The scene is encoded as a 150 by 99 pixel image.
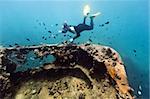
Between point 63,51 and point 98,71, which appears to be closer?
point 98,71

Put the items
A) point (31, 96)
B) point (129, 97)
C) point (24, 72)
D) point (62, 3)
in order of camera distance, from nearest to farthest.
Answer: point (129, 97), point (31, 96), point (24, 72), point (62, 3)

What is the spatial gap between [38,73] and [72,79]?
2.87 feet

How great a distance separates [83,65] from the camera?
6871 mm

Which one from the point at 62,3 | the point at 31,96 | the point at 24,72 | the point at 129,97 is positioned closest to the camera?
the point at 129,97

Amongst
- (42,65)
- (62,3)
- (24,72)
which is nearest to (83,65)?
(42,65)

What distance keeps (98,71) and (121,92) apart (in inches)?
52.6

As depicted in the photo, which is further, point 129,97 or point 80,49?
point 80,49

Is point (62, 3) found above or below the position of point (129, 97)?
below

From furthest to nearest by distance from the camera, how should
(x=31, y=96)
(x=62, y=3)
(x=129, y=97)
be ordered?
(x=62, y=3), (x=31, y=96), (x=129, y=97)

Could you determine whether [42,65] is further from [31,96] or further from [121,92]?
[121,92]

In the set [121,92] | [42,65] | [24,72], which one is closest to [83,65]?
[42,65]

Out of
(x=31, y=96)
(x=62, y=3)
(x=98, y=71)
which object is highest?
(x=98, y=71)

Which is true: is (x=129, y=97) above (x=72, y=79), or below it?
above

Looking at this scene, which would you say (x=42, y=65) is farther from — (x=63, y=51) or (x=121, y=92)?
(x=121, y=92)
